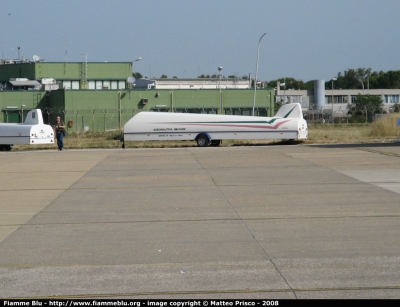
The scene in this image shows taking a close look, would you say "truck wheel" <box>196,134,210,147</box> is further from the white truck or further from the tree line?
the tree line

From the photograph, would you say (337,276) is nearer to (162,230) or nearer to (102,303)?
(102,303)

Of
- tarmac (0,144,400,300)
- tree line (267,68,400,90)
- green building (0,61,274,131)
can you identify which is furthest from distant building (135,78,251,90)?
tarmac (0,144,400,300)

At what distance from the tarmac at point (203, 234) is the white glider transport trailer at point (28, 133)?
561 inches

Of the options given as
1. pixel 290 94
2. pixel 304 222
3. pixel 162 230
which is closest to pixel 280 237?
pixel 304 222

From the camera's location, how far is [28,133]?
1346 inches

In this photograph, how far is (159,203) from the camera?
1391cm

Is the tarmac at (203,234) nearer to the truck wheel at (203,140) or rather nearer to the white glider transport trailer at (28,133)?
the white glider transport trailer at (28,133)

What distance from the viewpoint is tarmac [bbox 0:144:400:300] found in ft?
23.9

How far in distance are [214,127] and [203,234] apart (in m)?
24.6

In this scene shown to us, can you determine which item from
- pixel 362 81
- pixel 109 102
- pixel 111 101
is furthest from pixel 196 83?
pixel 362 81

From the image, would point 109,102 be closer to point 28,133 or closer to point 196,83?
point 196,83

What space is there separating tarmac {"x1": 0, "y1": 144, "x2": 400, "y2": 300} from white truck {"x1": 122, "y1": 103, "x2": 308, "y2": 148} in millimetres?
14275

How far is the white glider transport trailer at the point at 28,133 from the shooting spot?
3425 centimetres

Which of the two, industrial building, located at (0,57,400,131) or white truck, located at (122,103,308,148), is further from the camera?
industrial building, located at (0,57,400,131)
